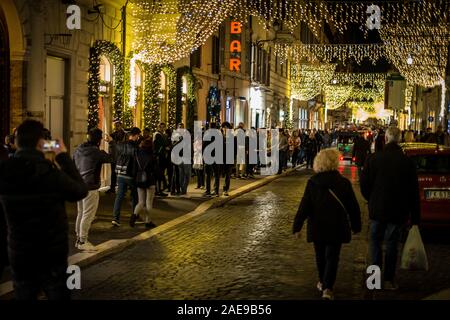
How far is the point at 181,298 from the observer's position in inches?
314

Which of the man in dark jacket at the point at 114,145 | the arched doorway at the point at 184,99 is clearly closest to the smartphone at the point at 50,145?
the man in dark jacket at the point at 114,145

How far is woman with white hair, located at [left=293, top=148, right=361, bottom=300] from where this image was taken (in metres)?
7.49

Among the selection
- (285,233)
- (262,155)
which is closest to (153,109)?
(262,155)

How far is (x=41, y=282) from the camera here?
535 cm

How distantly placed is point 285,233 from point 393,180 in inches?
198

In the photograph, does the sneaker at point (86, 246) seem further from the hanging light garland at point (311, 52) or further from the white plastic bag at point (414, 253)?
the hanging light garland at point (311, 52)

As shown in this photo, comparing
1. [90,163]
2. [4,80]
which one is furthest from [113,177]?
[90,163]

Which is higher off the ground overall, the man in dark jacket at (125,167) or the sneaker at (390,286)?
the man in dark jacket at (125,167)

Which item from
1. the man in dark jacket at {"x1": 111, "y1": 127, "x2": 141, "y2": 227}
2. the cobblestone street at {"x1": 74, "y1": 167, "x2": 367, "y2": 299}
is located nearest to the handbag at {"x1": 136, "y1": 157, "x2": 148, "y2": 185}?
the man in dark jacket at {"x1": 111, "y1": 127, "x2": 141, "y2": 227}

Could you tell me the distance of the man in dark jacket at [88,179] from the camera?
10680 mm

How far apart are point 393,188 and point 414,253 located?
2.97 ft

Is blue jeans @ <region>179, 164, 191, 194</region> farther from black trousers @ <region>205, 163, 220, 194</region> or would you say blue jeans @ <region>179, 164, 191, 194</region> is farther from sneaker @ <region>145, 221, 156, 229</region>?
sneaker @ <region>145, 221, 156, 229</region>

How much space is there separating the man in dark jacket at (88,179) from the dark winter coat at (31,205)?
5.35 m
